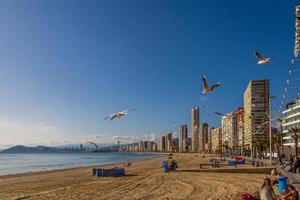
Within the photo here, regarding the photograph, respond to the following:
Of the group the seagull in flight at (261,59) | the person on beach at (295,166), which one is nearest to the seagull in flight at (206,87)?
the seagull in flight at (261,59)

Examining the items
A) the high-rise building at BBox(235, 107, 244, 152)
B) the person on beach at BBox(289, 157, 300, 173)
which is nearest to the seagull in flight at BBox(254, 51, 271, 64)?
the person on beach at BBox(289, 157, 300, 173)

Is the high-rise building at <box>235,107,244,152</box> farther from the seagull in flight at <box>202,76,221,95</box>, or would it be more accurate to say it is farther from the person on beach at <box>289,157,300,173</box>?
the seagull in flight at <box>202,76,221,95</box>

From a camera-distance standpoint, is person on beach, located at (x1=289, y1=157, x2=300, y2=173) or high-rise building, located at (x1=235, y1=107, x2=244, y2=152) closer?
person on beach, located at (x1=289, y1=157, x2=300, y2=173)

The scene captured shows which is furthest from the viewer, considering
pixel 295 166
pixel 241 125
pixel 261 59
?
pixel 241 125

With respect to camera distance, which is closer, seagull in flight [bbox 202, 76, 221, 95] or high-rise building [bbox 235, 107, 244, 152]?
seagull in flight [bbox 202, 76, 221, 95]

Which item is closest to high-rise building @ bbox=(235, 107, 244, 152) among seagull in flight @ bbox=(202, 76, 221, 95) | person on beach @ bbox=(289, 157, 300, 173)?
person on beach @ bbox=(289, 157, 300, 173)

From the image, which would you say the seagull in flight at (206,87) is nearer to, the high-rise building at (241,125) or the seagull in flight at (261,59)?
the seagull in flight at (261,59)

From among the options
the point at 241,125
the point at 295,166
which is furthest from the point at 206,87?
the point at 241,125

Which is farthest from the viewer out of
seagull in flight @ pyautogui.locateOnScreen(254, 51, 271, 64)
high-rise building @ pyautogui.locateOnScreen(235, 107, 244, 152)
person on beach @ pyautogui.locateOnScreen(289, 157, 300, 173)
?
high-rise building @ pyautogui.locateOnScreen(235, 107, 244, 152)

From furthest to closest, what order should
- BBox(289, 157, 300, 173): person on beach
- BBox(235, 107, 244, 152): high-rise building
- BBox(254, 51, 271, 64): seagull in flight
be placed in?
BBox(235, 107, 244, 152): high-rise building
BBox(289, 157, 300, 173): person on beach
BBox(254, 51, 271, 64): seagull in flight

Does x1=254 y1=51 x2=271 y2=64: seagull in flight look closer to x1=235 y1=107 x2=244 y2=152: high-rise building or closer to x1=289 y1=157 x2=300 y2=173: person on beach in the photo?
x1=289 y1=157 x2=300 y2=173: person on beach

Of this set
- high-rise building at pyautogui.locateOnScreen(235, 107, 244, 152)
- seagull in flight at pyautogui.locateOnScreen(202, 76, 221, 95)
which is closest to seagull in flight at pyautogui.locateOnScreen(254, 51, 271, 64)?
seagull in flight at pyautogui.locateOnScreen(202, 76, 221, 95)

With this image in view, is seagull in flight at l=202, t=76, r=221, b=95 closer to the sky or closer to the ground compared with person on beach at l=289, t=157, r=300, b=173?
closer to the sky

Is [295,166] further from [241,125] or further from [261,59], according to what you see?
[241,125]
